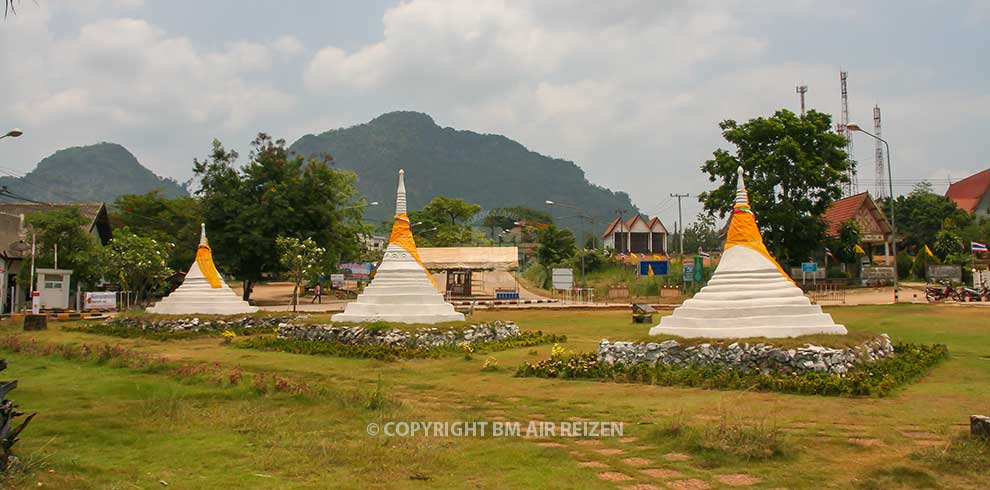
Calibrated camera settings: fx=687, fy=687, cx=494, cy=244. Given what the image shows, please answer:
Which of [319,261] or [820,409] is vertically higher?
[319,261]

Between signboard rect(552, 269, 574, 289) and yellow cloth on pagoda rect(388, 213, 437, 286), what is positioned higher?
yellow cloth on pagoda rect(388, 213, 437, 286)

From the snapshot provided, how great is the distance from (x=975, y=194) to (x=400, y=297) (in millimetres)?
73395

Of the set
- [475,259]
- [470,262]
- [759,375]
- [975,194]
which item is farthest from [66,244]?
[975,194]

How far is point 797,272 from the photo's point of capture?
1722 inches

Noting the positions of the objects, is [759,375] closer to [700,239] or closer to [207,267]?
[207,267]

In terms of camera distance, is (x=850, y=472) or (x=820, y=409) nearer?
(x=850, y=472)

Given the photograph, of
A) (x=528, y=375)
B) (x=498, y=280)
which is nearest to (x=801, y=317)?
(x=528, y=375)

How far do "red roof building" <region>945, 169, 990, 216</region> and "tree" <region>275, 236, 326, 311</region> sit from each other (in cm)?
6380

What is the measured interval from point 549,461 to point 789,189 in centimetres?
3764

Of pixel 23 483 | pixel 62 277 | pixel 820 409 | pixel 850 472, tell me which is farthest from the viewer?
pixel 62 277

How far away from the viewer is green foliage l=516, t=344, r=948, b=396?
11.9 m

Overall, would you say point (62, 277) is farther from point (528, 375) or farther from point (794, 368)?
point (794, 368)

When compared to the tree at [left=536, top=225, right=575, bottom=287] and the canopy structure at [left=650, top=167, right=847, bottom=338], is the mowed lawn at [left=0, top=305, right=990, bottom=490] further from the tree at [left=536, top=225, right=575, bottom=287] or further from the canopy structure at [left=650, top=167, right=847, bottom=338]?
the tree at [left=536, top=225, right=575, bottom=287]

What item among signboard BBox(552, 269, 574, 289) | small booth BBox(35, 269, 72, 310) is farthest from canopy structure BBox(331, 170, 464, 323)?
small booth BBox(35, 269, 72, 310)
